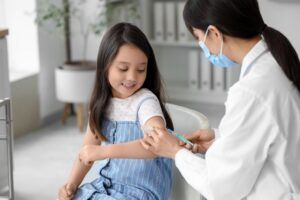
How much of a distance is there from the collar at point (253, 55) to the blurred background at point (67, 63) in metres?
2.15

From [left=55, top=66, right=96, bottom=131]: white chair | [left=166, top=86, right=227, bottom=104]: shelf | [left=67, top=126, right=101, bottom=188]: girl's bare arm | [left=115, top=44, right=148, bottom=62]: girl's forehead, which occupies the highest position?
[left=115, top=44, right=148, bottom=62]: girl's forehead

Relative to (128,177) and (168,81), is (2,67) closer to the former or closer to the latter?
(128,177)

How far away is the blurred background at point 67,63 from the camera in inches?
151

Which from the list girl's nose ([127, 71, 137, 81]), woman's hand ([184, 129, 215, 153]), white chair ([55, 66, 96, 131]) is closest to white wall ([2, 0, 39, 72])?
white chair ([55, 66, 96, 131])

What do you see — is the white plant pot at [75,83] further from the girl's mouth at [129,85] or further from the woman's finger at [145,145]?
the woman's finger at [145,145]

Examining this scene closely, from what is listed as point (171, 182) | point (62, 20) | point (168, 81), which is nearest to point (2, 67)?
point (62, 20)

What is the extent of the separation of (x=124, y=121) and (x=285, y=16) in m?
2.72

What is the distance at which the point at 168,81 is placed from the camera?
190 inches

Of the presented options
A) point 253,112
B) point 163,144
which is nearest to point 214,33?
point 253,112

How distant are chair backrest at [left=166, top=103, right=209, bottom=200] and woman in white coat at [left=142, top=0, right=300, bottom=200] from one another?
0.27m

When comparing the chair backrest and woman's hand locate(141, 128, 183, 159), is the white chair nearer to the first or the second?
the chair backrest

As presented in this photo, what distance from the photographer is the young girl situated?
1.68m

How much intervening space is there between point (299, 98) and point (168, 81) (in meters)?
3.46

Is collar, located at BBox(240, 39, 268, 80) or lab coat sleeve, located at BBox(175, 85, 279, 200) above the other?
collar, located at BBox(240, 39, 268, 80)
